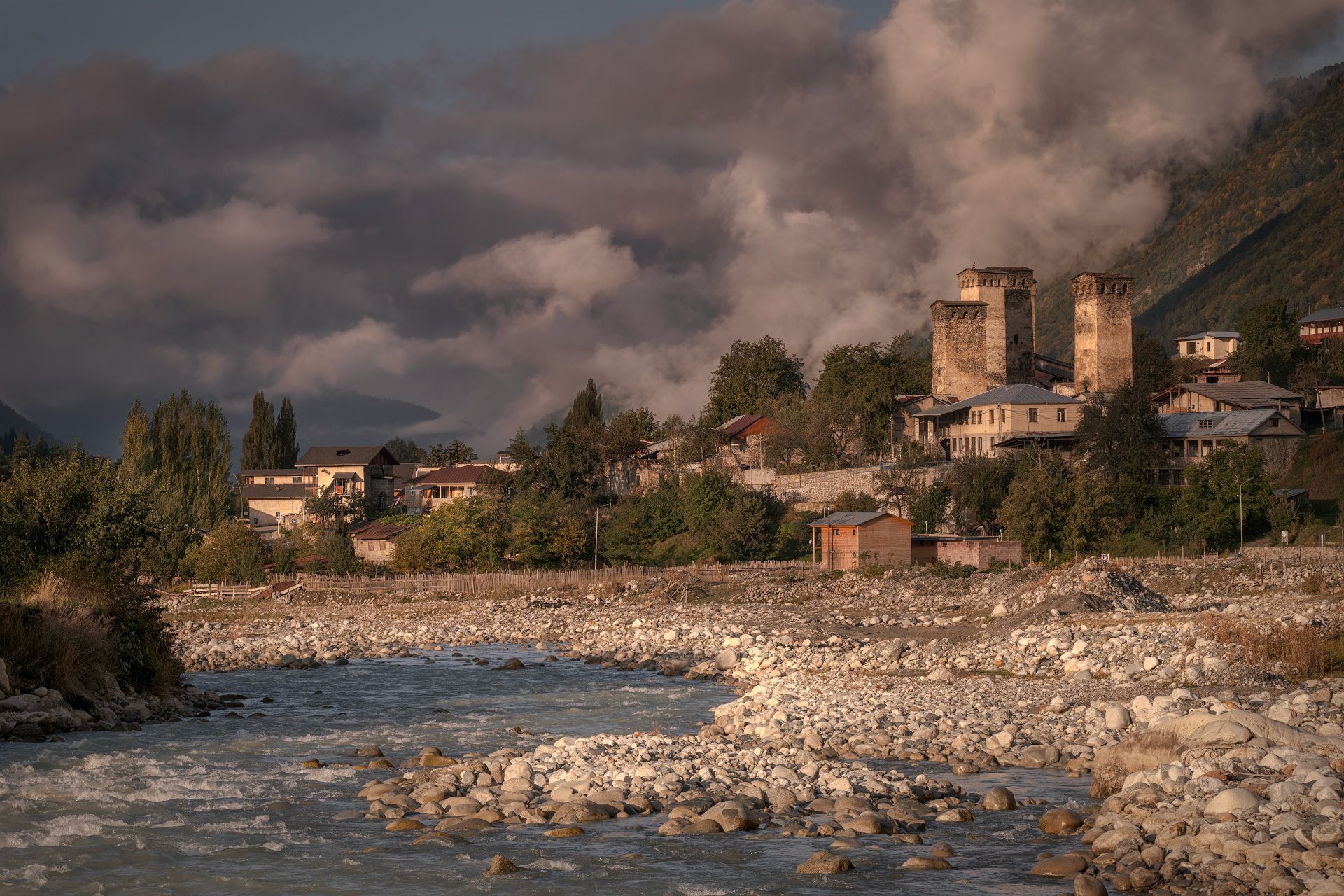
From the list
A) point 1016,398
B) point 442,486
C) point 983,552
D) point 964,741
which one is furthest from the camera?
point 442,486

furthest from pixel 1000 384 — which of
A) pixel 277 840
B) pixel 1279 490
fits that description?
pixel 277 840

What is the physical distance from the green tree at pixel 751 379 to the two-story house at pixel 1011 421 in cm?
2412

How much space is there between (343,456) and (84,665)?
6724cm

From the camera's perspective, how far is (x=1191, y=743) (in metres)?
14.9

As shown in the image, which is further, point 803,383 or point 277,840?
point 803,383

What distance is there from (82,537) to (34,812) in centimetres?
1492

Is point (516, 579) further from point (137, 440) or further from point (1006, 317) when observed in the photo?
point (1006, 317)

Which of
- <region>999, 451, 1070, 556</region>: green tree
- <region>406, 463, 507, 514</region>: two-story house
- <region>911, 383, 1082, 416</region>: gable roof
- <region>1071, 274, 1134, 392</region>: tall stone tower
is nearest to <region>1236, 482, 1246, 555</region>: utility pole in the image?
<region>999, 451, 1070, 556</region>: green tree

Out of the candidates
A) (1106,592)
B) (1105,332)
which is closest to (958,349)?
(1105,332)

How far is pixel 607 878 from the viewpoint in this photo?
496 inches

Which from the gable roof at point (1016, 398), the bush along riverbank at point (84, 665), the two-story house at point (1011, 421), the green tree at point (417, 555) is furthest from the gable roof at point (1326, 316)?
the bush along riverbank at point (84, 665)

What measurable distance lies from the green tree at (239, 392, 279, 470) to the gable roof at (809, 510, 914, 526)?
175 feet

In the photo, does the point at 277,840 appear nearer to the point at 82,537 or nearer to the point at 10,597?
the point at 10,597

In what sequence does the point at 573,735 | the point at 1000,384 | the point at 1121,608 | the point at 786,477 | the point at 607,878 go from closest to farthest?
the point at 607,878, the point at 573,735, the point at 1121,608, the point at 786,477, the point at 1000,384
